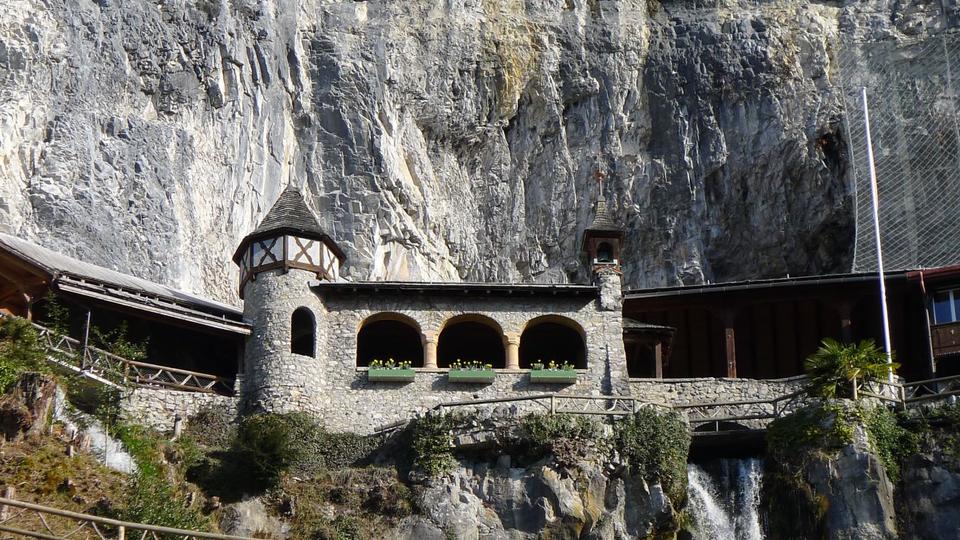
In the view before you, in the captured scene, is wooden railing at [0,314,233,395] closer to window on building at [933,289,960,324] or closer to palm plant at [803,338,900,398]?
palm plant at [803,338,900,398]

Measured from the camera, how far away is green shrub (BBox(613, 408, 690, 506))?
3322 cm

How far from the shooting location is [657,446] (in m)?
33.6

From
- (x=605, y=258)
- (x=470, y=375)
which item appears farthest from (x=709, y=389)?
(x=470, y=375)

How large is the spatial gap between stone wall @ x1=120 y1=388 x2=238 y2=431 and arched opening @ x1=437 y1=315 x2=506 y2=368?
747 cm

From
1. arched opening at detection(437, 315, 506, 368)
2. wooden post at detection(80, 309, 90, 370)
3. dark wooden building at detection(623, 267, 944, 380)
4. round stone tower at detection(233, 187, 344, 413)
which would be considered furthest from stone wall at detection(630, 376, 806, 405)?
wooden post at detection(80, 309, 90, 370)

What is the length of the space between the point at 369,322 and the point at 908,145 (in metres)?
23.7

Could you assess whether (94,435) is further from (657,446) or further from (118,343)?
(657,446)

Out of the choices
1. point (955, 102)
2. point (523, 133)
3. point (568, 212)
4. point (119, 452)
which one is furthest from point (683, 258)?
point (119, 452)

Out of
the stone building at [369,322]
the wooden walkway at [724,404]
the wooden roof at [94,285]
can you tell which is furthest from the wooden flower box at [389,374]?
the wooden roof at [94,285]

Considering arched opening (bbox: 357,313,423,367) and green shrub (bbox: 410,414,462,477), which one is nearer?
green shrub (bbox: 410,414,462,477)

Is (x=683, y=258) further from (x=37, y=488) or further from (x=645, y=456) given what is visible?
(x=37, y=488)

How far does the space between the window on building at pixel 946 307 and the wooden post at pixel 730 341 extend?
583 cm

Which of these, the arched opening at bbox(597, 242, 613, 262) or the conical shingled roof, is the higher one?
the conical shingled roof

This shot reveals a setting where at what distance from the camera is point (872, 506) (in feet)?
106
